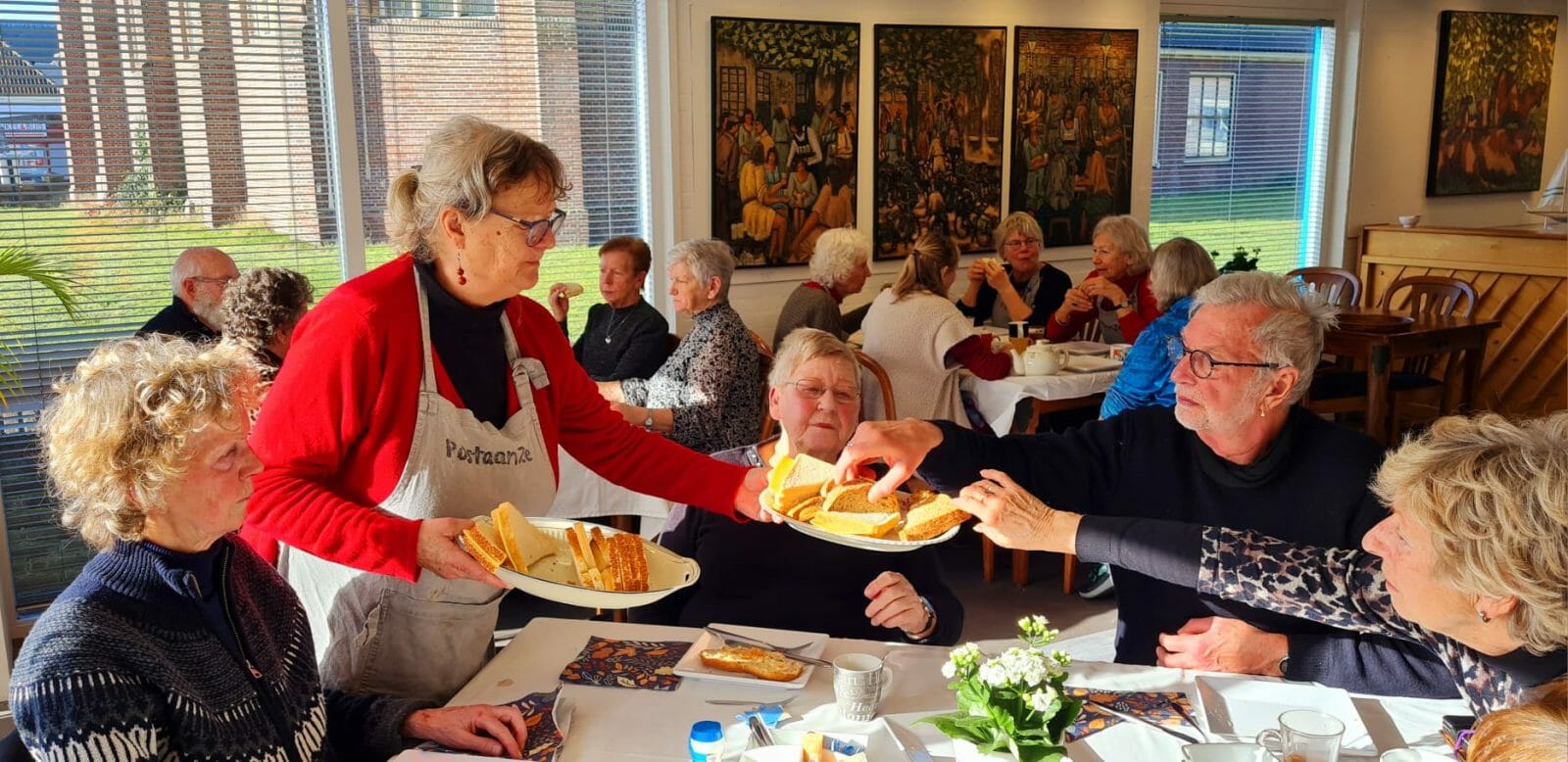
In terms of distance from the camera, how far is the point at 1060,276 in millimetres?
6684

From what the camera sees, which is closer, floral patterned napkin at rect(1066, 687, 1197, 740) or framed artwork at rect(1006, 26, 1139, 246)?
floral patterned napkin at rect(1066, 687, 1197, 740)

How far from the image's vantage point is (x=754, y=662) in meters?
2.13

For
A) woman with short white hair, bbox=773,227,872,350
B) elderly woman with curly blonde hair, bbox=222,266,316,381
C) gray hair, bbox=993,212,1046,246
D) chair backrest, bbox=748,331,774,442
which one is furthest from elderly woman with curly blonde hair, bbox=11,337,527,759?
gray hair, bbox=993,212,1046,246

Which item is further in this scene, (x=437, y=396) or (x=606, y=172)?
(x=606, y=172)

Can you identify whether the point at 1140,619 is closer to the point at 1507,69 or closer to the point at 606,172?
the point at 606,172

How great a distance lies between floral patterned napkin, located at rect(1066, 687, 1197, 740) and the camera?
1924mm

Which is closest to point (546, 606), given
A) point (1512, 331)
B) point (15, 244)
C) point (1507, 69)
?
point (15, 244)

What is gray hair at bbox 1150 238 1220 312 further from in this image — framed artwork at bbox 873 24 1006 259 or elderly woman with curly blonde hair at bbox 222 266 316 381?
elderly woman with curly blonde hair at bbox 222 266 316 381

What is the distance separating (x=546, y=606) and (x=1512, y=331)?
642cm

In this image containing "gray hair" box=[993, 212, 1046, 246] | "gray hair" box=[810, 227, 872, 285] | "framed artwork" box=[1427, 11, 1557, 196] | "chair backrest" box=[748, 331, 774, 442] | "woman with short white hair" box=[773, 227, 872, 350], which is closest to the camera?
"chair backrest" box=[748, 331, 774, 442]

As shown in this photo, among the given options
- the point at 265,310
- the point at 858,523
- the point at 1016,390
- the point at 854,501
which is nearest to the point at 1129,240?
the point at 1016,390

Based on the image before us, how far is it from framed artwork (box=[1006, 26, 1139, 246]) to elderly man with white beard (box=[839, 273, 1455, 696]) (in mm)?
4992

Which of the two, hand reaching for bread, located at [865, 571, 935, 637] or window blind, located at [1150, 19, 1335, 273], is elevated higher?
window blind, located at [1150, 19, 1335, 273]

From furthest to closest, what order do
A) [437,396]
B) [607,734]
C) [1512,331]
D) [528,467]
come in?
[1512,331] → [528,467] → [437,396] → [607,734]
